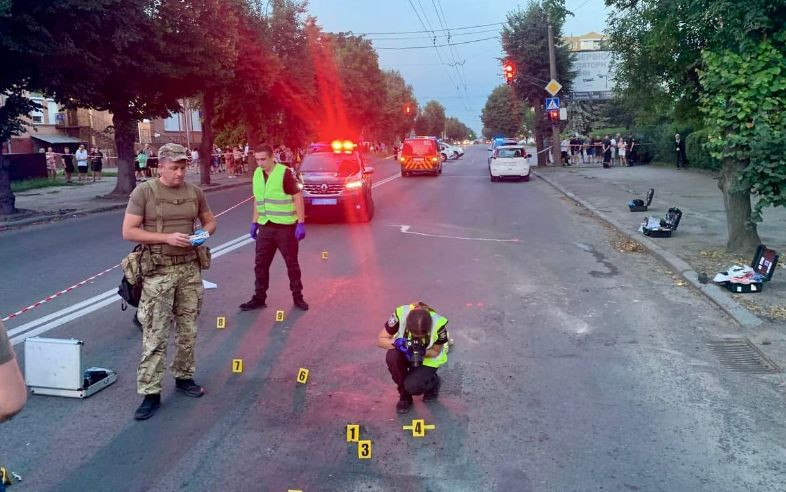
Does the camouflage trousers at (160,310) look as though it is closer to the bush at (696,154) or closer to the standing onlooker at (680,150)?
the bush at (696,154)

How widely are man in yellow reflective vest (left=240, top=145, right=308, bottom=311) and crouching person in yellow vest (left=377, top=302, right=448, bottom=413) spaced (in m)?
2.97

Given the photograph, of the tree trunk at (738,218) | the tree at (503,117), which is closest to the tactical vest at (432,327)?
the tree trunk at (738,218)

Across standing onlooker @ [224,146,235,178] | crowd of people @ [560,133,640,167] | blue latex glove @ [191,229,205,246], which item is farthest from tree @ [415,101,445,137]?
blue latex glove @ [191,229,205,246]

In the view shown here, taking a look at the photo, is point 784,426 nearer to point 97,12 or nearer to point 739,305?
point 739,305

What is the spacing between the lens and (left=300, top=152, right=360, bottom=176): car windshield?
610 inches

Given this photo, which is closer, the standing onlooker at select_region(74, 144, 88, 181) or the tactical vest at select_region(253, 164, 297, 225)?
the tactical vest at select_region(253, 164, 297, 225)

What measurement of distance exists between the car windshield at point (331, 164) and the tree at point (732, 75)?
6.83m

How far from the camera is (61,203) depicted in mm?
21047

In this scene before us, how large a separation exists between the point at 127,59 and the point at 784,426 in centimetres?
1727

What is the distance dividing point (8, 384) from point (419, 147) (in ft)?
105

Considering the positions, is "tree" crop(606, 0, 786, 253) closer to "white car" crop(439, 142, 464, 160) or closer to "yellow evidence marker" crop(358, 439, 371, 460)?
"yellow evidence marker" crop(358, 439, 371, 460)

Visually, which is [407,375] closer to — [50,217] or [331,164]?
[331,164]

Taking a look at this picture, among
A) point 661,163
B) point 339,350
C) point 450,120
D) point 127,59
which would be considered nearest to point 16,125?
point 127,59

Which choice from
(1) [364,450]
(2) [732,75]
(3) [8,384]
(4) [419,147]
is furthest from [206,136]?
(3) [8,384]
